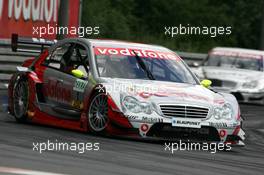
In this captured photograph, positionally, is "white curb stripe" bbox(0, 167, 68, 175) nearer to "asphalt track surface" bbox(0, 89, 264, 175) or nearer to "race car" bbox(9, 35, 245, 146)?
"asphalt track surface" bbox(0, 89, 264, 175)

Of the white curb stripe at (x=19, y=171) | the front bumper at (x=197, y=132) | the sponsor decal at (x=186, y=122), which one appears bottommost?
the white curb stripe at (x=19, y=171)

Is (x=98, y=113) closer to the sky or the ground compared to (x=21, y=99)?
closer to the ground

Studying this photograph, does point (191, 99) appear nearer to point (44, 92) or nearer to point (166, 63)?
point (166, 63)

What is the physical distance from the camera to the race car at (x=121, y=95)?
12867 mm

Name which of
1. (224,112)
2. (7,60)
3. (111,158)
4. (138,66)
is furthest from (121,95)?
(7,60)

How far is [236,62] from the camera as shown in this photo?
2594cm

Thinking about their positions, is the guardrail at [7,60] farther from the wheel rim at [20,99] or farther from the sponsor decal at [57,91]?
the sponsor decal at [57,91]

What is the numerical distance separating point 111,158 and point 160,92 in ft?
8.64

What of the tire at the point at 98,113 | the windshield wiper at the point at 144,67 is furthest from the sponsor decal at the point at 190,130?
the windshield wiper at the point at 144,67

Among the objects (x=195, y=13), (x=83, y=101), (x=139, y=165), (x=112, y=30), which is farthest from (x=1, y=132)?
(x=195, y=13)

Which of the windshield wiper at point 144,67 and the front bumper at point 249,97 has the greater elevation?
the windshield wiper at point 144,67

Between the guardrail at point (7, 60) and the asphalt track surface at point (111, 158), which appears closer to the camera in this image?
the asphalt track surface at point (111, 158)

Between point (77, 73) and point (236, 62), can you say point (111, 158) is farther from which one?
point (236, 62)

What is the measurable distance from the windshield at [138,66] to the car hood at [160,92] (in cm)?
31
